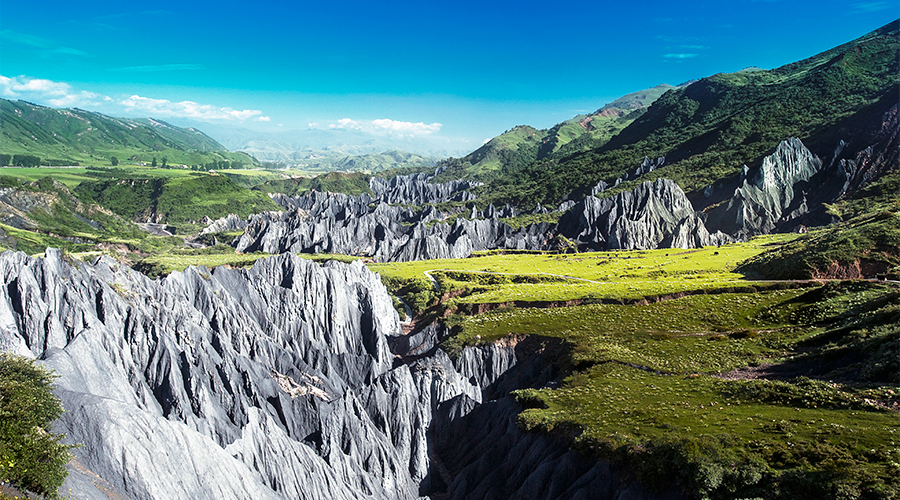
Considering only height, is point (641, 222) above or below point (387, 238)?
above

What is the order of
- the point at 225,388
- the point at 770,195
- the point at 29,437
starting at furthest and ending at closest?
the point at 770,195
the point at 225,388
the point at 29,437

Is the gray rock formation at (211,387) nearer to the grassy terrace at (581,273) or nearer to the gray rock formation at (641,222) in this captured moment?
the grassy terrace at (581,273)

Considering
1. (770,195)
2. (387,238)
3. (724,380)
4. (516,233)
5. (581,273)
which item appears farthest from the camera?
(516,233)

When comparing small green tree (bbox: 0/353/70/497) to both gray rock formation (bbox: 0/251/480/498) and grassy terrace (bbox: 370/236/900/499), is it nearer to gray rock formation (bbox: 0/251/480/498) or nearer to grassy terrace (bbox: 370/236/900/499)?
gray rock formation (bbox: 0/251/480/498)

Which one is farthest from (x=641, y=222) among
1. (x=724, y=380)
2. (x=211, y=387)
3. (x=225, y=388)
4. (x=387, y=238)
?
(x=211, y=387)

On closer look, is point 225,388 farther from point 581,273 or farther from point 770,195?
point 770,195

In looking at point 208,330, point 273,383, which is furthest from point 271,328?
point 273,383

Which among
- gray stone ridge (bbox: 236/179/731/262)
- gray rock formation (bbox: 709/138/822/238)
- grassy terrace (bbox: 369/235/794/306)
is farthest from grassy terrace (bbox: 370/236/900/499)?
gray rock formation (bbox: 709/138/822/238)
